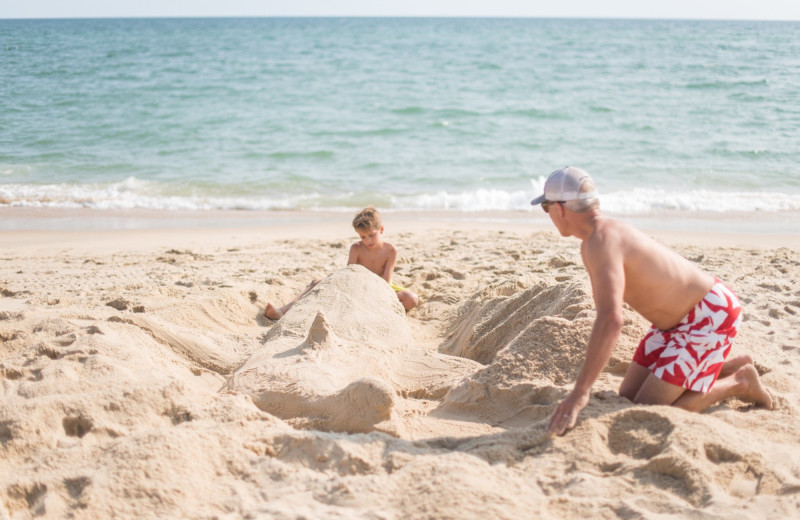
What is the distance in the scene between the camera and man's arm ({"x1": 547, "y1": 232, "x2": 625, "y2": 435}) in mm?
2354

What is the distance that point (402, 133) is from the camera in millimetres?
13648

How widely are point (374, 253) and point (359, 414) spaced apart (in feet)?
8.70

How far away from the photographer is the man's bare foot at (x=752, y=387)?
9.35 feet

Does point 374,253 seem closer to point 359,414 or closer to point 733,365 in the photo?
point 359,414

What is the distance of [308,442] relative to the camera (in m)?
2.42

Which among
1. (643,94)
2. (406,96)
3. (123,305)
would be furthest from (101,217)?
(643,94)

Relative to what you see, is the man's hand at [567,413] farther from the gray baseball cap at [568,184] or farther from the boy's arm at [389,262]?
the boy's arm at [389,262]

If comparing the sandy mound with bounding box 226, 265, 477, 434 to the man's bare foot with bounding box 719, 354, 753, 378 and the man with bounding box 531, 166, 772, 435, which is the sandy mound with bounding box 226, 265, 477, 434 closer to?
the man with bounding box 531, 166, 772, 435

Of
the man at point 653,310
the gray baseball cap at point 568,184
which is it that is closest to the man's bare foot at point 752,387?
the man at point 653,310

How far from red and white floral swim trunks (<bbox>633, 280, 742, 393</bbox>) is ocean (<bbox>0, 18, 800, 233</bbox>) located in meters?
5.89

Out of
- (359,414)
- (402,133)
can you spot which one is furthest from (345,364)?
(402,133)

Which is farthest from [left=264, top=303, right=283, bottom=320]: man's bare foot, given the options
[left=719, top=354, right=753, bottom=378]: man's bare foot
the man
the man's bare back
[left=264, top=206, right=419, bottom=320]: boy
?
[left=719, top=354, right=753, bottom=378]: man's bare foot

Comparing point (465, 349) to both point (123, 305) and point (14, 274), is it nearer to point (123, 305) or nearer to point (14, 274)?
point (123, 305)

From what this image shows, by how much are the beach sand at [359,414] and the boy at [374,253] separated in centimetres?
19
